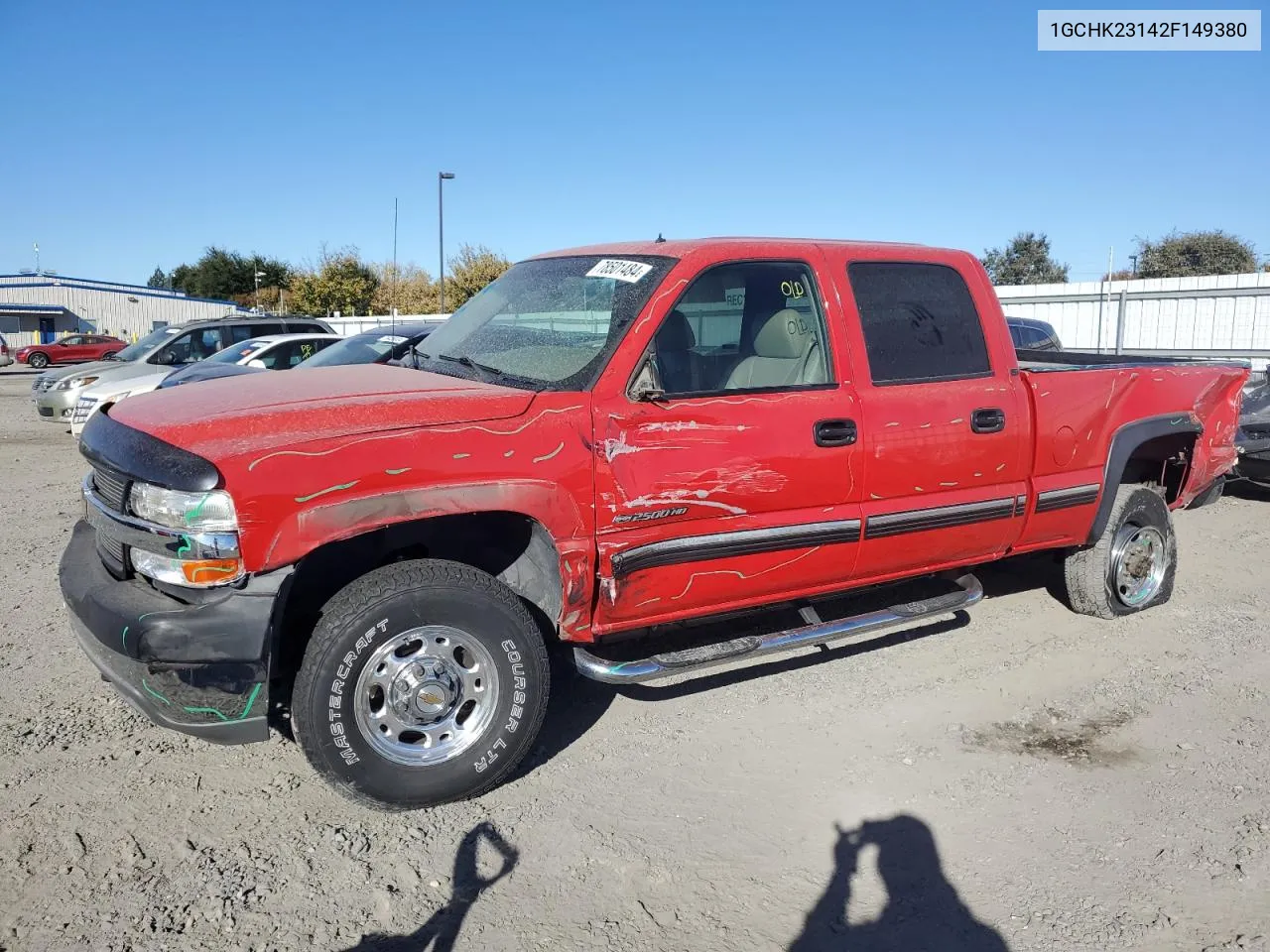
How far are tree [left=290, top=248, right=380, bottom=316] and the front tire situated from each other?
44.4m

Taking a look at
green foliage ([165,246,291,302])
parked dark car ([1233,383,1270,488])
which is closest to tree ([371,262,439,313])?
green foliage ([165,246,291,302])

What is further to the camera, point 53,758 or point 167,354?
point 167,354

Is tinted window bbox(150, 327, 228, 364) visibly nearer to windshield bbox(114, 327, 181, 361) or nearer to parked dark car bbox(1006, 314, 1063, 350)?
windshield bbox(114, 327, 181, 361)

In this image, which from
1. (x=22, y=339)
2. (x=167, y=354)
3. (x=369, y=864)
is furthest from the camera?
(x=22, y=339)

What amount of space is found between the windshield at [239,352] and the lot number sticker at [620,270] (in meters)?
10.3

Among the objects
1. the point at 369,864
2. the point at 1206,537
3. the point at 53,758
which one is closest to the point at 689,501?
the point at 369,864

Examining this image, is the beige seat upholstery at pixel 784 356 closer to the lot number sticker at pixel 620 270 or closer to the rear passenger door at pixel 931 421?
the rear passenger door at pixel 931 421

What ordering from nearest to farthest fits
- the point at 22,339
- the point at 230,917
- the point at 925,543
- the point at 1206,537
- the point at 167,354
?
1. the point at 230,917
2. the point at 925,543
3. the point at 1206,537
4. the point at 167,354
5. the point at 22,339

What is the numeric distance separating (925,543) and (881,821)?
145 centimetres

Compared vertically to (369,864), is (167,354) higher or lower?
higher

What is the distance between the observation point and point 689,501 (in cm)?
379

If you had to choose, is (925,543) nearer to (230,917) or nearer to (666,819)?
(666,819)

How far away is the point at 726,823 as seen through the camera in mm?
3471

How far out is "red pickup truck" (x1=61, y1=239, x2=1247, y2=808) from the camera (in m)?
3.15
